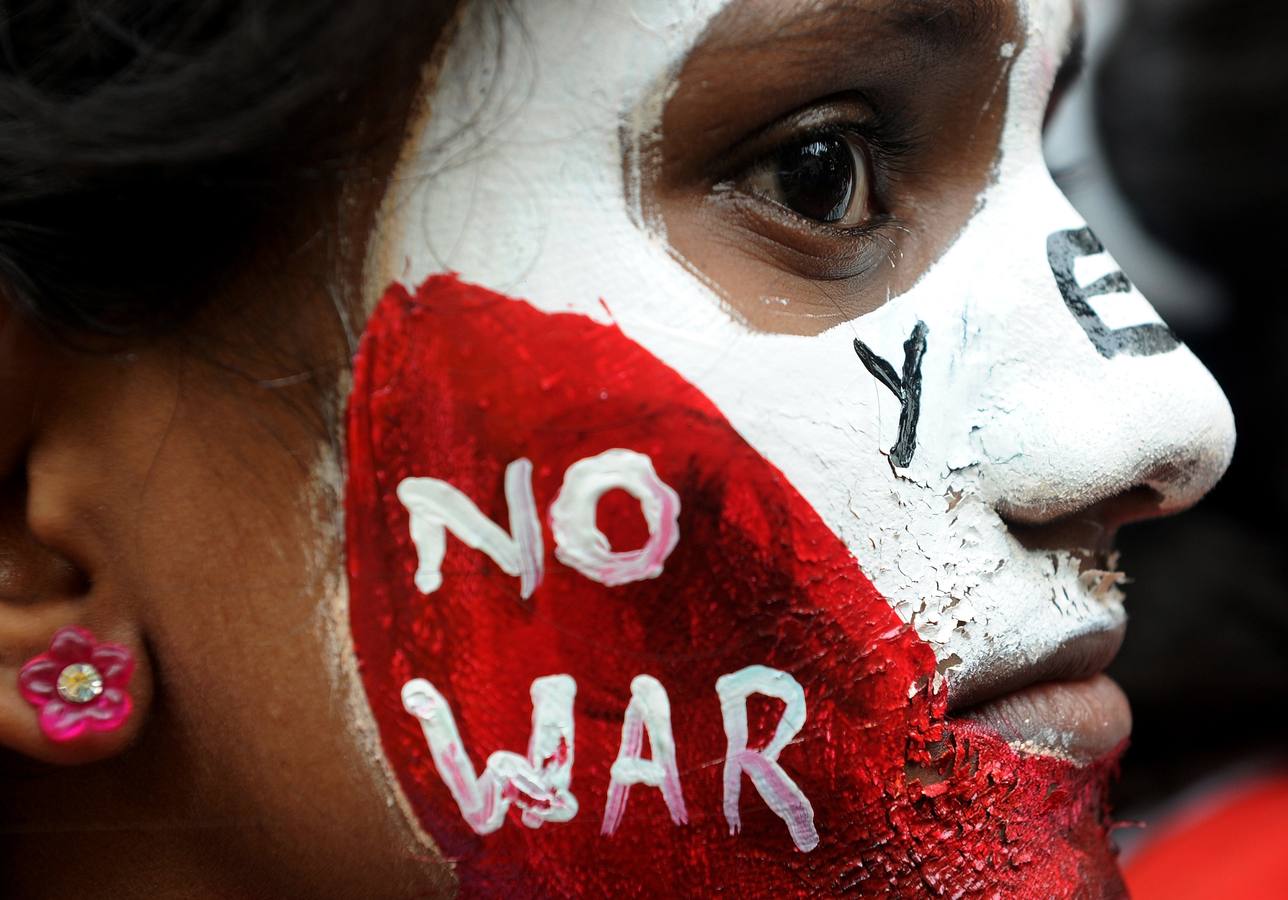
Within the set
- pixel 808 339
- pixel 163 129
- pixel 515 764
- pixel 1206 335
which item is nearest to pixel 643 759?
pixel 515 764

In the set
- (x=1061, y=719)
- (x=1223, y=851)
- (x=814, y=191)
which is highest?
(x=814, y=191)

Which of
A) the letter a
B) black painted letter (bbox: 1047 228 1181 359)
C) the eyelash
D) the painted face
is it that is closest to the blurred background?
black painted letter (bbox: 1047 228 1181 359)

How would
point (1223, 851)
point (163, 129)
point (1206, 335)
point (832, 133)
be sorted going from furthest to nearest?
point (1206, 335)
point (1223, 851)
point (832, 133)
point (163, 129)

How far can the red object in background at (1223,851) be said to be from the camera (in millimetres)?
2213

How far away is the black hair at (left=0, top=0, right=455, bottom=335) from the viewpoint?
0.90m

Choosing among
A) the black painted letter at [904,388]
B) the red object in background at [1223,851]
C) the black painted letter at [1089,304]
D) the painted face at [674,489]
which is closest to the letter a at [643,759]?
the painted face at [674,489]

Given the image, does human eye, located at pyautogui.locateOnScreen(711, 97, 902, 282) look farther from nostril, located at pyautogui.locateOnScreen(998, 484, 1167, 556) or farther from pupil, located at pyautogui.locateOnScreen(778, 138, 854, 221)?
nostril, located at pyautogui.locateOnScreen(998, 484, 1167, 556)

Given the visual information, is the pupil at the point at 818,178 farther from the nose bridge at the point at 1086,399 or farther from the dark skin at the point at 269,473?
the nose bridge at the point at 1086,399

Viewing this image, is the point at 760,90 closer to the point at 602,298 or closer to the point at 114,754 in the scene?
the point at 602,298

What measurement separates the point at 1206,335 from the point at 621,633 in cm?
224

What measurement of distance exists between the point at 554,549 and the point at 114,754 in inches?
15.1

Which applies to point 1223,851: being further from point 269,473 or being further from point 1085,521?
point 269,473

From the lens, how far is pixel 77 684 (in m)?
0.97

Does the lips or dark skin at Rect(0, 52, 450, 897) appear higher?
dark skin at Rect(0, 52, 450, 897)
